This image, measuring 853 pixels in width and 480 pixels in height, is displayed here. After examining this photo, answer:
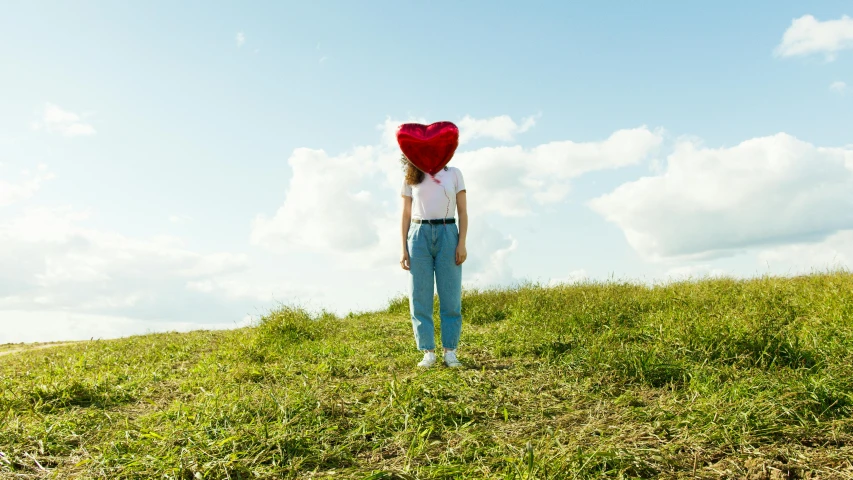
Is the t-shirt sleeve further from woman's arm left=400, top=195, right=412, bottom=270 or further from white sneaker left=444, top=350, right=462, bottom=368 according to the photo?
white sneaker left=444, top=350, right=462, bottom=368

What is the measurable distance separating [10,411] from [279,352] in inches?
113

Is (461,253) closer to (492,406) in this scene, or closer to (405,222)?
(405,222)

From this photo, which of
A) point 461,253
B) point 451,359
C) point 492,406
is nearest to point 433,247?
point 461,253

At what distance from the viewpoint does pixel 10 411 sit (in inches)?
190

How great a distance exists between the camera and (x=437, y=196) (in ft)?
17.9

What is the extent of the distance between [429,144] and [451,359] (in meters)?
2.09

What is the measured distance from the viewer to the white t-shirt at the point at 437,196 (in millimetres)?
5453

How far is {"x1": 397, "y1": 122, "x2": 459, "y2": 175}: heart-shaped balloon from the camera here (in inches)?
221

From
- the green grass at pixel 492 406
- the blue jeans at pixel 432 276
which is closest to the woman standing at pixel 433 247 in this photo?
the blue jeans at pixel 432 276

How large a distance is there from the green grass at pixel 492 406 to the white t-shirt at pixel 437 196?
4.84ft

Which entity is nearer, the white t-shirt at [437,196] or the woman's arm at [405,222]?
the white t-shirt at [437,196]

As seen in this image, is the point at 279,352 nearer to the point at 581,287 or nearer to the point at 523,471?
the point at 523,471

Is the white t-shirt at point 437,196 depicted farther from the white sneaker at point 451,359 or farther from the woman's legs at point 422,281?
the white sneaker at point 451,359

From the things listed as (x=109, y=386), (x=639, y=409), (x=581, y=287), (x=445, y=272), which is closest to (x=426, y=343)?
(x=445, y=272)
